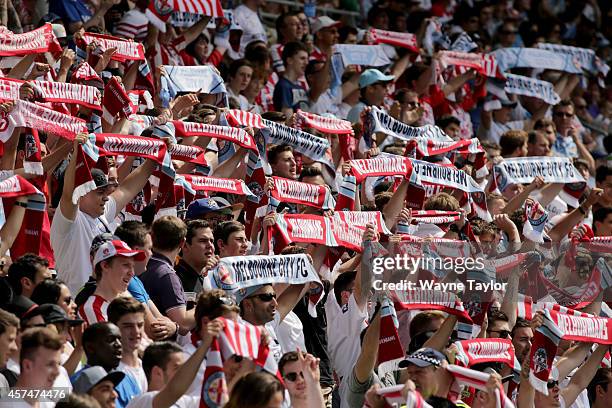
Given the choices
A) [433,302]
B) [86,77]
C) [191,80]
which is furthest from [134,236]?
[191,80]

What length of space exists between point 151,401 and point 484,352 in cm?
249

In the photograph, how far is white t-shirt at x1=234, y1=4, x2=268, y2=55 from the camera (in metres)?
14.6

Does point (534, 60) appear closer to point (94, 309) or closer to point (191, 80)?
point (191, 80)

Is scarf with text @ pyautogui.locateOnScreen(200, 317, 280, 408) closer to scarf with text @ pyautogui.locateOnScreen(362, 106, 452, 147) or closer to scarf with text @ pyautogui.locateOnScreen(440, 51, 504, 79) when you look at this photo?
scarf with text @ pyautogui.locateOnScreen(362, 106, 452, 147)

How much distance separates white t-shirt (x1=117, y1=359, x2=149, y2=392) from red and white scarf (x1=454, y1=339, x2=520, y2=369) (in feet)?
6.73

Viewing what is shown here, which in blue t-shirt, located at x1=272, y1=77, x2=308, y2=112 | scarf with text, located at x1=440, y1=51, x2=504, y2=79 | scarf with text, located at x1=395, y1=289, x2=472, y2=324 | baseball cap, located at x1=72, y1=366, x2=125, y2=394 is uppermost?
baseball cap, located at x1=72, y1=366, x2=125, y2=394

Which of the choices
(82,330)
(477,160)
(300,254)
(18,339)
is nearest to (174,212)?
(300,254)

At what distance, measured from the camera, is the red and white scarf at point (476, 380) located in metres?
7.32

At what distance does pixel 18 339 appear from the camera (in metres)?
6.66

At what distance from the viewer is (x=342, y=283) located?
361 inches

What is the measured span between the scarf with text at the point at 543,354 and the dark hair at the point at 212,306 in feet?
6.64

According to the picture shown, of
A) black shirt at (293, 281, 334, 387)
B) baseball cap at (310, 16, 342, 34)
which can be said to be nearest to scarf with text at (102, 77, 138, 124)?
black shirt at (293, 281, 334, 387)

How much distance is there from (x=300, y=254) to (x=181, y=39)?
496cm

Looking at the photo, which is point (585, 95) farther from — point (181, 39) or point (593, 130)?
point (181, 39)
